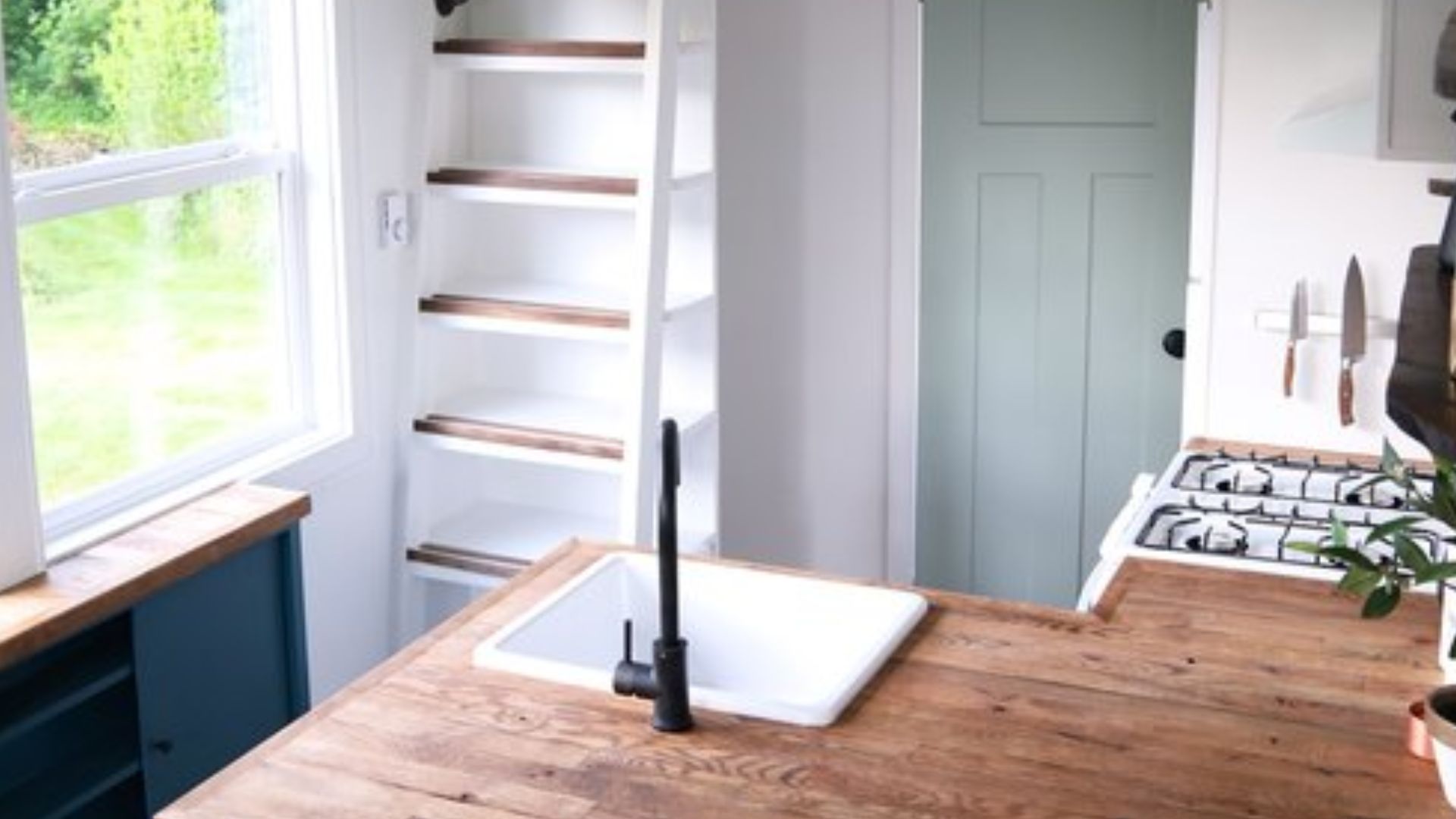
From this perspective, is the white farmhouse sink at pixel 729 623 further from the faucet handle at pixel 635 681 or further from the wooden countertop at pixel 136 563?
the wooden countertop at pixel 136 563

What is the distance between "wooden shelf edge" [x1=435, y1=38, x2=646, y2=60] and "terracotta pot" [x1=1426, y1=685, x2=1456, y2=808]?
2223mm

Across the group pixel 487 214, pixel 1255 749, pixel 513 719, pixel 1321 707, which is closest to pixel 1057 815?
pixel 1255 749

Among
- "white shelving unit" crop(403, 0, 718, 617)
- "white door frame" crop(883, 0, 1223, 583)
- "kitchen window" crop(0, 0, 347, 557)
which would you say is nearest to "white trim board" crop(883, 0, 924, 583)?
"white door frame" crop(883, 0, 1223, 583)

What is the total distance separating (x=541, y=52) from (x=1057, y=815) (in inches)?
92.0

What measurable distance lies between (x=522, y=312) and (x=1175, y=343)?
147 cm

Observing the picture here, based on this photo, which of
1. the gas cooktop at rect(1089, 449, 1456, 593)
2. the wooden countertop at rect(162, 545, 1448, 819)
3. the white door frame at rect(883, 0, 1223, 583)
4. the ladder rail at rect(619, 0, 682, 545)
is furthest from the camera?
the white door frame at rect(883, 0, 1223, 583)

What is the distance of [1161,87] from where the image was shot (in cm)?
420

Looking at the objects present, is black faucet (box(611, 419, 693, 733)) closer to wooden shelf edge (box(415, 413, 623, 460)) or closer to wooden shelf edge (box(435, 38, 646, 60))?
wooden shelf edge (box(415, 413, 623, 460))

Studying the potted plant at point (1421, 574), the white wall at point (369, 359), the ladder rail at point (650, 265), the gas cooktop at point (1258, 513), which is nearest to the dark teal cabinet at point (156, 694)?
the white wall at point (369, 359)

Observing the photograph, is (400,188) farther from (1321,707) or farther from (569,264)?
(1321,707)

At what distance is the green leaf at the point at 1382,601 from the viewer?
1940mm

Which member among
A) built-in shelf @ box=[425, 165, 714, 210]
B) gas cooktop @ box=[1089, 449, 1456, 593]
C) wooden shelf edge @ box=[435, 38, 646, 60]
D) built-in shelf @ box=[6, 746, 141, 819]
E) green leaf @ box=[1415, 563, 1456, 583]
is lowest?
built-in shelf @ box=[6, 746, 141, 819]

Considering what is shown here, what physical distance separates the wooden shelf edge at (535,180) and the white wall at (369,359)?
0.09 m

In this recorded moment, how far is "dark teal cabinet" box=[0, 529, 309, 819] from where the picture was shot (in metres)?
2.94
